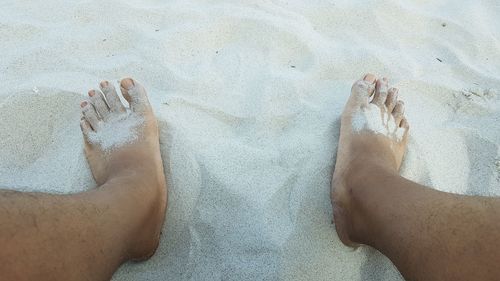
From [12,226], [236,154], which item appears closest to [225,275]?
[236,154]

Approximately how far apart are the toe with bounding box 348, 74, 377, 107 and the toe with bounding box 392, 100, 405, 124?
0.38 feet

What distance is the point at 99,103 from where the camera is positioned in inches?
68.5

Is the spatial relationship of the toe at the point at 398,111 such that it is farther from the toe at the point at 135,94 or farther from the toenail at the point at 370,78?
the toe at the point at 135,94

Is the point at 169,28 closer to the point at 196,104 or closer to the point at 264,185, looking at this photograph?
the point at 196,104

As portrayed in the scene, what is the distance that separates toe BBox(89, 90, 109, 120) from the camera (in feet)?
5.69

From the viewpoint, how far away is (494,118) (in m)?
1.81

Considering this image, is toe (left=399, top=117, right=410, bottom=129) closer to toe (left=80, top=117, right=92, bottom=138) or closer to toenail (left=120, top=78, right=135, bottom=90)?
toenail (left=120, top=78, right=135, bottom=90)

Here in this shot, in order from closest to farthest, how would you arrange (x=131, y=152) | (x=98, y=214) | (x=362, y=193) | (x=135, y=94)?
(x=98, y=214), (x=362, y=193), (x=131, y=152), (x=135, y=94)

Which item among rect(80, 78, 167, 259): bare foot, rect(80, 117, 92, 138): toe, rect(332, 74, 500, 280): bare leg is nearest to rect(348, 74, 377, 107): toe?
rect(332, 74, 500, 280): bare leg

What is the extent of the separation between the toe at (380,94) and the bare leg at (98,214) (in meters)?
0.89

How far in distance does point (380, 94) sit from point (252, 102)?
1.72ft

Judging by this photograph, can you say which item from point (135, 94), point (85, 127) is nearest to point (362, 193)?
point (135, 94)

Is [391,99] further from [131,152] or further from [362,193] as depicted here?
[131,152]

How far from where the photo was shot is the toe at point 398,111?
179 centimetres
